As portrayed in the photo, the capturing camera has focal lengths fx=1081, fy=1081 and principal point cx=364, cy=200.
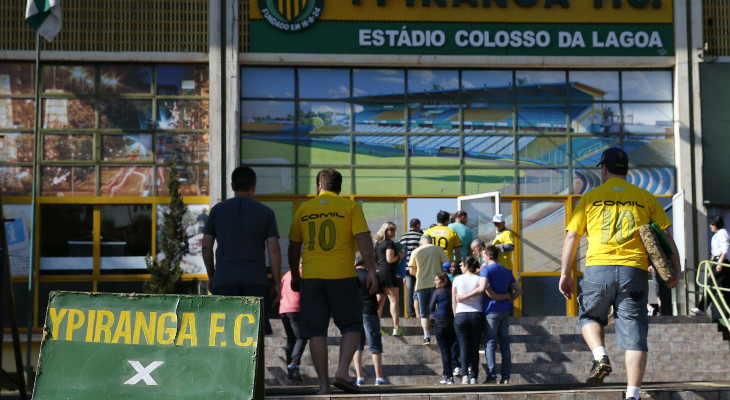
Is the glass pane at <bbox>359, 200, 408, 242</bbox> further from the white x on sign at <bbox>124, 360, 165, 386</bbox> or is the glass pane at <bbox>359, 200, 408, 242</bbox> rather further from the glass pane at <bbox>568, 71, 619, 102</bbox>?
the white x on sign at <bbox>124, 360, 165, 386</bbox>

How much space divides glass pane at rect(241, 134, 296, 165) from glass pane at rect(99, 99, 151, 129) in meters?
1.85

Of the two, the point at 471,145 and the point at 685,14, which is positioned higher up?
the point at 685,14

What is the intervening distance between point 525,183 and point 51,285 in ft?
29.7

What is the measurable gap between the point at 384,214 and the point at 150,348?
13779 mm

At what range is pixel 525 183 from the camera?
20.8 meters

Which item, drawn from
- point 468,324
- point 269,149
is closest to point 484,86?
point 269,149

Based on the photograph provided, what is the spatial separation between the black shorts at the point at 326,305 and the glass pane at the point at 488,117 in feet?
38.9

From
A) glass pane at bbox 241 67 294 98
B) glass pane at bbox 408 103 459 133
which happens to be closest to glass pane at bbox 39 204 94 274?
glass pane at bbox 241 67 294 98

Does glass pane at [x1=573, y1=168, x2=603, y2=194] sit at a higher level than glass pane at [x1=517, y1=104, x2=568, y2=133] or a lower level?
lower

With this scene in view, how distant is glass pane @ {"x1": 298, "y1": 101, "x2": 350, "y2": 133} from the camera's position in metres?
20.4

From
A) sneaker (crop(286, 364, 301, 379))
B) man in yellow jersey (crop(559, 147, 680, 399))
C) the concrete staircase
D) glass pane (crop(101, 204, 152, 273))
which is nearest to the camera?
man in yellow jersey (crop(559, 147, 680, 399))

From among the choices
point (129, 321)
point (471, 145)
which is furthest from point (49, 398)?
point (471, 145)

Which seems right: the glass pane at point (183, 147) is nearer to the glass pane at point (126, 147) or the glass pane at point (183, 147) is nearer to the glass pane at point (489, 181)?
the glass pane at point (126, 147)

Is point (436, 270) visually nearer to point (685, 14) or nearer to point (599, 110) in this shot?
point (599, 110)
